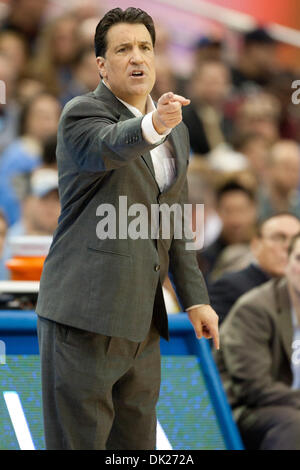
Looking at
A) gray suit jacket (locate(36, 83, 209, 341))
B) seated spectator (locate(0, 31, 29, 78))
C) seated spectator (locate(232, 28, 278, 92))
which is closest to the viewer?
gray suit jacket (locate(36, 83, 209, 341))

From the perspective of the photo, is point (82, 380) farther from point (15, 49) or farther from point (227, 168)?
point (15, 49)

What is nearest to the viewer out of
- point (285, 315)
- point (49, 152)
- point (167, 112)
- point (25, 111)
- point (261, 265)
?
point (167, 112)

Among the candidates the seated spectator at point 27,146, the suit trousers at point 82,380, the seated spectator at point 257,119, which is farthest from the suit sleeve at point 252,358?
the seated spectator at point 257,119

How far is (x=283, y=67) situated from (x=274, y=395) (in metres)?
4.76

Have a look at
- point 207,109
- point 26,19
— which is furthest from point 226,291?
point 26,19

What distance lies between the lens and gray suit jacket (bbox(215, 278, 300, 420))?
3551mm

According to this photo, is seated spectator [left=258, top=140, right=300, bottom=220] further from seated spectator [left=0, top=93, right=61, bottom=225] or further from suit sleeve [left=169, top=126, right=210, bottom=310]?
suit sleeve [left=169, top=126, right=210, bottom=310]

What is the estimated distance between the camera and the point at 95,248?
79.5 inches

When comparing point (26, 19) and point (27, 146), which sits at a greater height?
point (26, 19)

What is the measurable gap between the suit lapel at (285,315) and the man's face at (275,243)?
430 millimetres

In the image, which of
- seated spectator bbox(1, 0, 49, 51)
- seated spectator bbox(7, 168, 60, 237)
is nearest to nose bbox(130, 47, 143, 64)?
seated spectator bbox(7, 168, 60, 237)

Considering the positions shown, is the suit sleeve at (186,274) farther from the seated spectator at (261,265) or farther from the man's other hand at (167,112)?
the seated spectator at (261,265)

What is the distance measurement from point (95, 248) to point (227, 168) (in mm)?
4011

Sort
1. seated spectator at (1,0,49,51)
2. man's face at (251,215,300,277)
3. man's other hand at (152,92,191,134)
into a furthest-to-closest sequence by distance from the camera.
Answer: seated spectator at (1,0,49,51), man's face at (251,215,300,277), man's other hand at (152,92,191,134)
